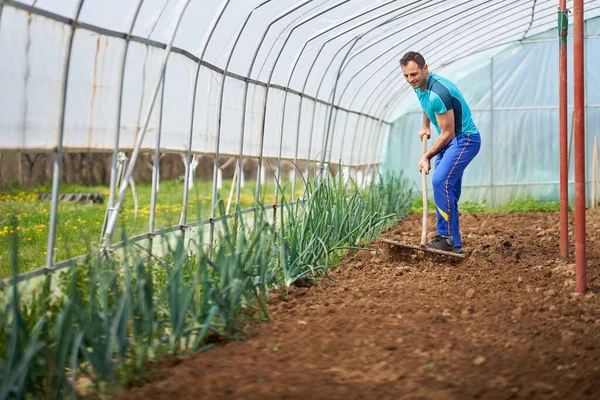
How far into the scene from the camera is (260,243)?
13.8 feet

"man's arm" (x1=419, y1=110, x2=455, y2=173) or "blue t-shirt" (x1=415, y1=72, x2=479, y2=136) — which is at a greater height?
"blue t-shirt" (x1=415, y1=72, x2=479, y2=136)

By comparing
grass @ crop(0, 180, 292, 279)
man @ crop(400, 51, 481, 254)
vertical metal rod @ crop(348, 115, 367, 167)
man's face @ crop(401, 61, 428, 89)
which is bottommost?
grass @ crop(0, 180, 292, 279)

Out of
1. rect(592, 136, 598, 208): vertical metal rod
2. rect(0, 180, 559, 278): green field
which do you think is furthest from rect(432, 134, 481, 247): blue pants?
rect(592, 136, 598, 208): vertical metal rod

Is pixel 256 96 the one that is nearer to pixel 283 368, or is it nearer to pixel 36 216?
pixel 36 216

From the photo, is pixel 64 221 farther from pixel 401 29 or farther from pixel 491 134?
pixel 491 134

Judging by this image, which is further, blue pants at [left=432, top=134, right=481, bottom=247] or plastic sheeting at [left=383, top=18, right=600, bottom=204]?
plastic sheeting at [left=383, top=18, right=600, bottom=204]

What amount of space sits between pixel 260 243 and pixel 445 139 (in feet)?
7.10

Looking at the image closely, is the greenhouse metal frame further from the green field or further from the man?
the man

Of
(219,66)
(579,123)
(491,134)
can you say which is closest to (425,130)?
(219,66)

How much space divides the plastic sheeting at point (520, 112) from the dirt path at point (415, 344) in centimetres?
674

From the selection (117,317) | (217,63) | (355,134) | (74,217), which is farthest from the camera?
(355,134)

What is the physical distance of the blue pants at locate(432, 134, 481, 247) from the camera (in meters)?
6.02

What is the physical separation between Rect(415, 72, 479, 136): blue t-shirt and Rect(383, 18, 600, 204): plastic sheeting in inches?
249

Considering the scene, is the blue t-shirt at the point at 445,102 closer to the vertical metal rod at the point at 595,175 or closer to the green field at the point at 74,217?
the green field at the point at 74,217
